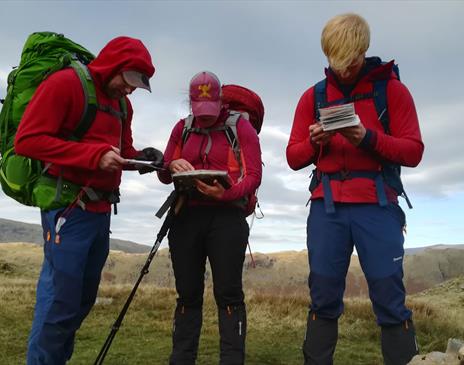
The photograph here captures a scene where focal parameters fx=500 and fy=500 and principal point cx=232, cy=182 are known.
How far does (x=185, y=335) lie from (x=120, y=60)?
235cm

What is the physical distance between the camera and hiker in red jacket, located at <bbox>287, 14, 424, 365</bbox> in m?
3.58

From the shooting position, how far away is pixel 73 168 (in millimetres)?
3777

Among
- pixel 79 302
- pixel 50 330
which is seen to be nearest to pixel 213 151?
pixel 79 302

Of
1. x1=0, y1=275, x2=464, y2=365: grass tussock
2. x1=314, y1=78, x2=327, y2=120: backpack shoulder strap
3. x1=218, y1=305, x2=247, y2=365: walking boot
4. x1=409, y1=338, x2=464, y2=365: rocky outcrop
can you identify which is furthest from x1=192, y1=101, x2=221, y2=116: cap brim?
x1=0, y1=275, x2=464, y2=365: grass tussock

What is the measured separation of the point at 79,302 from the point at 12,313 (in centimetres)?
595

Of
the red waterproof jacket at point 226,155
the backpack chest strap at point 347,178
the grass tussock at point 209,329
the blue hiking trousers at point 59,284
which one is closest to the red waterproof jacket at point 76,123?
the blue hiking trousers at point 59,284

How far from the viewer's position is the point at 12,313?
8859 millimetres

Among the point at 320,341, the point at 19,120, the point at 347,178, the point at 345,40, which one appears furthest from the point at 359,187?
the point at 19,120

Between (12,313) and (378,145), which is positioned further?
(12,313)

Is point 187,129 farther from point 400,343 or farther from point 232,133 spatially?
point 400,343

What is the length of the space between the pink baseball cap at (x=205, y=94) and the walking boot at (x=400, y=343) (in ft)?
7.35

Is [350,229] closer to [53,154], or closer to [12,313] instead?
[53,154]

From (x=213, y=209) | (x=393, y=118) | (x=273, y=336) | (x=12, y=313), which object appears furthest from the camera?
(x=12, y=313)

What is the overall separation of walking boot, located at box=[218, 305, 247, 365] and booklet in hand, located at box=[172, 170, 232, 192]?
1079 mm
